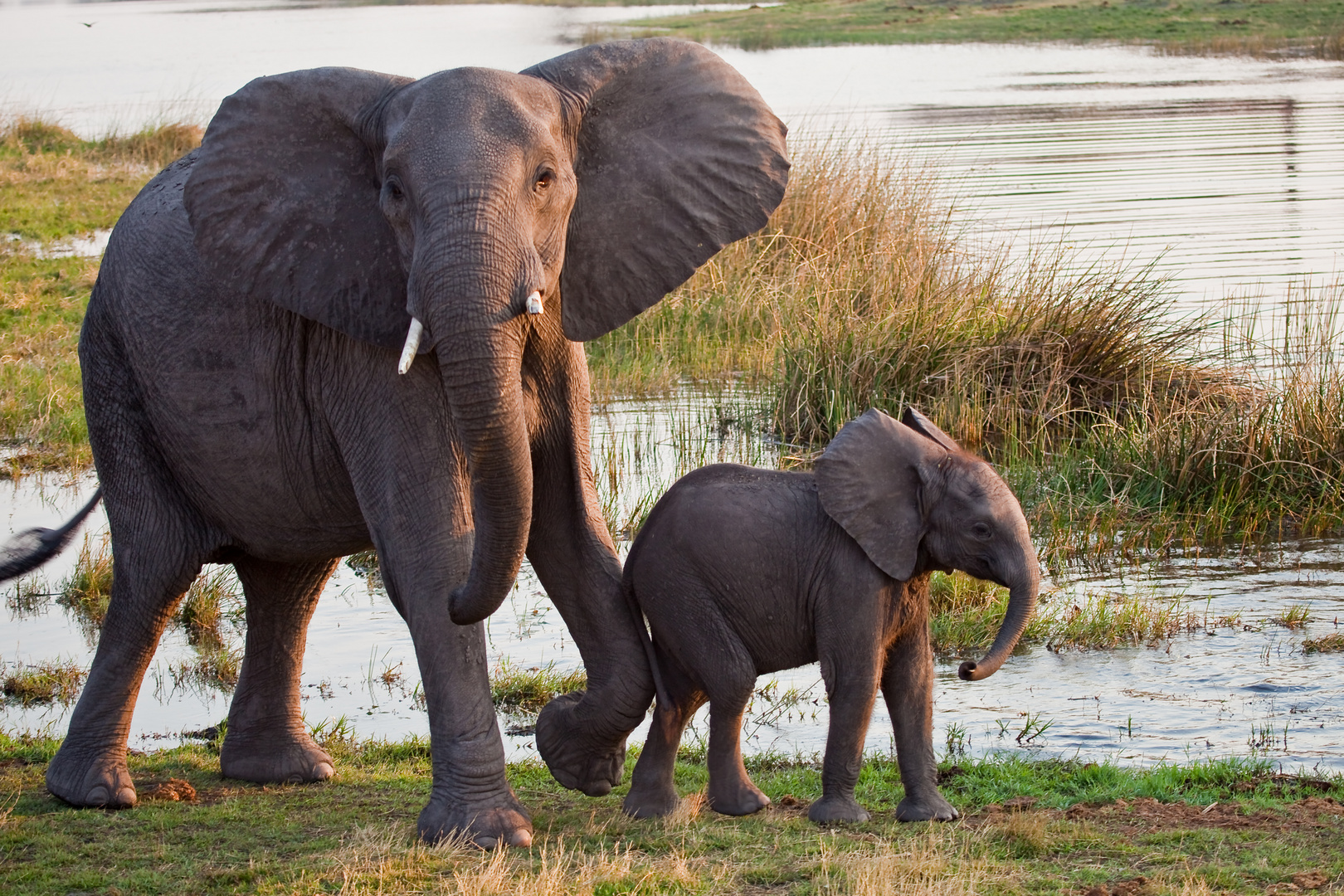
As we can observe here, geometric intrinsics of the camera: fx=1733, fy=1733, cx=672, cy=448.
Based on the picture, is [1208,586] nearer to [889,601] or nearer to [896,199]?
[889,601]

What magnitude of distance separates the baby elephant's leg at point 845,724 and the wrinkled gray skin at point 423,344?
0.68 meters

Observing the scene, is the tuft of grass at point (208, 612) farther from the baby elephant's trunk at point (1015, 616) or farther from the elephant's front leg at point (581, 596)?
the baby elephant's trunk at point (1015, 616)

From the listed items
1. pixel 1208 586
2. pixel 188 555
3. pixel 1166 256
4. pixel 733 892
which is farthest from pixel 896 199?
pixel 733 892

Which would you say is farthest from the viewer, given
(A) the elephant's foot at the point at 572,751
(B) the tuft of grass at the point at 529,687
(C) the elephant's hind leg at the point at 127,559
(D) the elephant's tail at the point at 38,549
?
(B) the tuft of grass at the point at 529,687

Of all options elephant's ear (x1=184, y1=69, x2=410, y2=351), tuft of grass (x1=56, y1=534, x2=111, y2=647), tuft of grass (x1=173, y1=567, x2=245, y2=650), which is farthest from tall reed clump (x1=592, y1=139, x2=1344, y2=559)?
elephant's ear (x1=184, y1=69, x2=410, y2=351)

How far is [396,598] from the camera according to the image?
5555mm

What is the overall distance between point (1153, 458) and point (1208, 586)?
1412mm

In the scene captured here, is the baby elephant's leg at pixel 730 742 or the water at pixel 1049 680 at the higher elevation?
the baby elephant's leg at pixel 730 742

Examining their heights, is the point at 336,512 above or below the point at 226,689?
above

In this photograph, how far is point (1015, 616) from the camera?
5434 millimetres

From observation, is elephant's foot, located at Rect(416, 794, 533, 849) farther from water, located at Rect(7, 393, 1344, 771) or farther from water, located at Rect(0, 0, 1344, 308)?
water, located at Rect(0, 0, 1344, 308)

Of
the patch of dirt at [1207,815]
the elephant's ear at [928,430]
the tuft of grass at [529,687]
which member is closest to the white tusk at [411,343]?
the elephant's ear at [928,430]

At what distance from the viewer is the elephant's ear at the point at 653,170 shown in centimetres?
536

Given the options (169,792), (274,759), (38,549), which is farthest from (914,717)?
(38,549)
